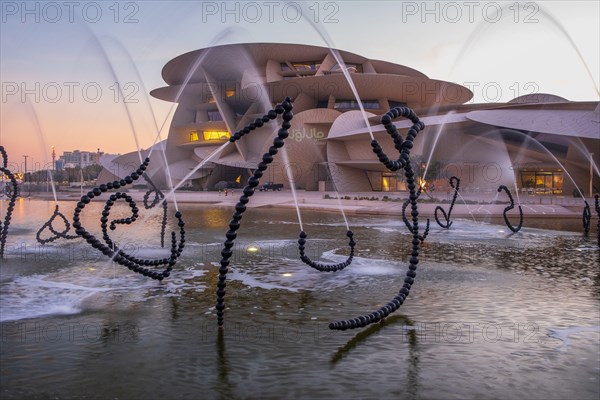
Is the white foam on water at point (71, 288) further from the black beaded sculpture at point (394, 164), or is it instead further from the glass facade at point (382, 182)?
the glass facade at point (382, 182)

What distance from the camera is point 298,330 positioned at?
9.47 meters

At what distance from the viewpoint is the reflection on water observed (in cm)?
710

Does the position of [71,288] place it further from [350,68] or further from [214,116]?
[214,116]

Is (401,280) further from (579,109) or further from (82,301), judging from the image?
(579,109)

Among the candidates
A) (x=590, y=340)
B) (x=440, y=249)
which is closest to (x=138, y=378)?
(x=590, y=340)

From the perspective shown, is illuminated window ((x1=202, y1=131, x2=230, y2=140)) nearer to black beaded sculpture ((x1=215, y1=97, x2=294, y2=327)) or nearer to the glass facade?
the glass facade

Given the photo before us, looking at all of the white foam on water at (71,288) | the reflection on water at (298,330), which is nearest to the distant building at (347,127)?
the white foam on water at (71,288)

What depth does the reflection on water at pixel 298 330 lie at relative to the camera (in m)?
7.10

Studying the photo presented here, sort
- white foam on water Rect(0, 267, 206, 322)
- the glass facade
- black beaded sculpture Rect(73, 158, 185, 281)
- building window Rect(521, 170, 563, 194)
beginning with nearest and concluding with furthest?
1. white foam on water Rect(0, 267, 206, 322)
2. black beaded sculpture Rect(73, 158, 185, 281)
3. building window Rect(521, 170, 563, 194)
4. the glass facade

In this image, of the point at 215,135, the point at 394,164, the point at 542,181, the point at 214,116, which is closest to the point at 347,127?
the point at 542,181

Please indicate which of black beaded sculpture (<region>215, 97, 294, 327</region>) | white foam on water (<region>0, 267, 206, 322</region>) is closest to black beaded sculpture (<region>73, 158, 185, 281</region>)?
white foam on water (<region>0, 267, 206, 322</region>)

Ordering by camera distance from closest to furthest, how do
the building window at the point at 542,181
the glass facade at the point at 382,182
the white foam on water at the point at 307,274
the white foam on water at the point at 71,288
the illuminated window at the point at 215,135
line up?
the white foam on water at the point at 71,288, the white foam on water at the point at 307,274, the building window at the point at 542,181, the glass facade at the point at 382,182, the illuminated window at the point at 215,135

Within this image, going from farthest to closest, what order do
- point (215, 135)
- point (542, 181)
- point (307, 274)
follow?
point (215, 135)
point (542, 181)
point (307, 274)

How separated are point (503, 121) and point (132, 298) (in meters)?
61.9
